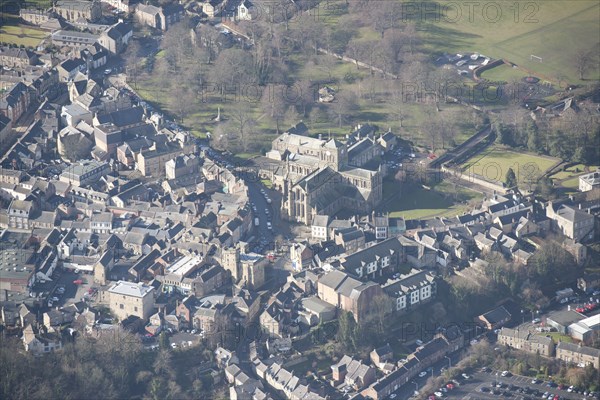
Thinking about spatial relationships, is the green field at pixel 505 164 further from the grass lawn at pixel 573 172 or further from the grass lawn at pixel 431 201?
the grass lawn at pixel 431 201

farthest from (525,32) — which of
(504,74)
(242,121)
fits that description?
(242,121)

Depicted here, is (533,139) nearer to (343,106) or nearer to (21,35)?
(343,106)

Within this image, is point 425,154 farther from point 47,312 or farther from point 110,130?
point 47,312

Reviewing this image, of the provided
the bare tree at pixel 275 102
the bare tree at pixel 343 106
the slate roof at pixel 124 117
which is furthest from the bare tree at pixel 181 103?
the bare tree at pixel 343 106

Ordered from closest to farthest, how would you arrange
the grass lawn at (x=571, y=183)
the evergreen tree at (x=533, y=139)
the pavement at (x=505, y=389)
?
1. the pavement at (x=505, y=389)
2. the grass lawn at (x=571, y=183)
3. the evergreen tree at (x=533, y=139)

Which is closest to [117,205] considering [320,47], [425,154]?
[425,154]

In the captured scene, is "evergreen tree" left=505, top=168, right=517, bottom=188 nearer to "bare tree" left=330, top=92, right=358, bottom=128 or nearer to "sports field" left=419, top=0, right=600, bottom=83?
"bare tree" left=330, top=92, right=358, bottom=128
